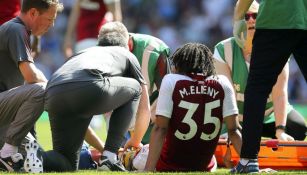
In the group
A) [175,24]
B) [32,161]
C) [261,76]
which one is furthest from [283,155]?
[175,24]

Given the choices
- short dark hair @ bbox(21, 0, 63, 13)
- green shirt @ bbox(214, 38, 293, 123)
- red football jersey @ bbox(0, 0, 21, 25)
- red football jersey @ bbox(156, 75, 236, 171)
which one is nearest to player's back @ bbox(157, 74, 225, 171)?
red football jersey @ bbox(156, 75, 236, 171)

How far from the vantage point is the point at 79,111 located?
638 cm

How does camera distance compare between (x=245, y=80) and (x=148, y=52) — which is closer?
(x=148, y=52)

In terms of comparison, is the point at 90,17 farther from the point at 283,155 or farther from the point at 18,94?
the point at 283,155

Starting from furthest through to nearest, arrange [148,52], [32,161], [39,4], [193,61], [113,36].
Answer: [148,52]
[113,36]
[39,4]
[193,61]
[32,161]

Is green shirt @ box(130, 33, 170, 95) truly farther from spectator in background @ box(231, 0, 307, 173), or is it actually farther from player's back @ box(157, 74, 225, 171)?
spectator in background @ box(231, 0, 307, 173)

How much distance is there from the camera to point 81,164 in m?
7.10

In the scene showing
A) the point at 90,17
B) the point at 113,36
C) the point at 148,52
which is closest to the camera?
the point at 113,36

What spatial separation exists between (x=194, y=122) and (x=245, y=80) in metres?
2.02

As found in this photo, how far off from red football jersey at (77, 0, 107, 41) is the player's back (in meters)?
4.68

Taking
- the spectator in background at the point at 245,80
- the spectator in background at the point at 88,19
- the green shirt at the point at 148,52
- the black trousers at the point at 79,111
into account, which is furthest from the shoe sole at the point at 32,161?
the spectator in background at the point at 88,19

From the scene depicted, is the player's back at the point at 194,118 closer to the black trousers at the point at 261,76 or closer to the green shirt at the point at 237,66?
the black trousers at the point at 261,76

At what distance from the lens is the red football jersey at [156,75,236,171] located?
6.15 meters

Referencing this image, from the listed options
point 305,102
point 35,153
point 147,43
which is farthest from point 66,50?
point 305,102
